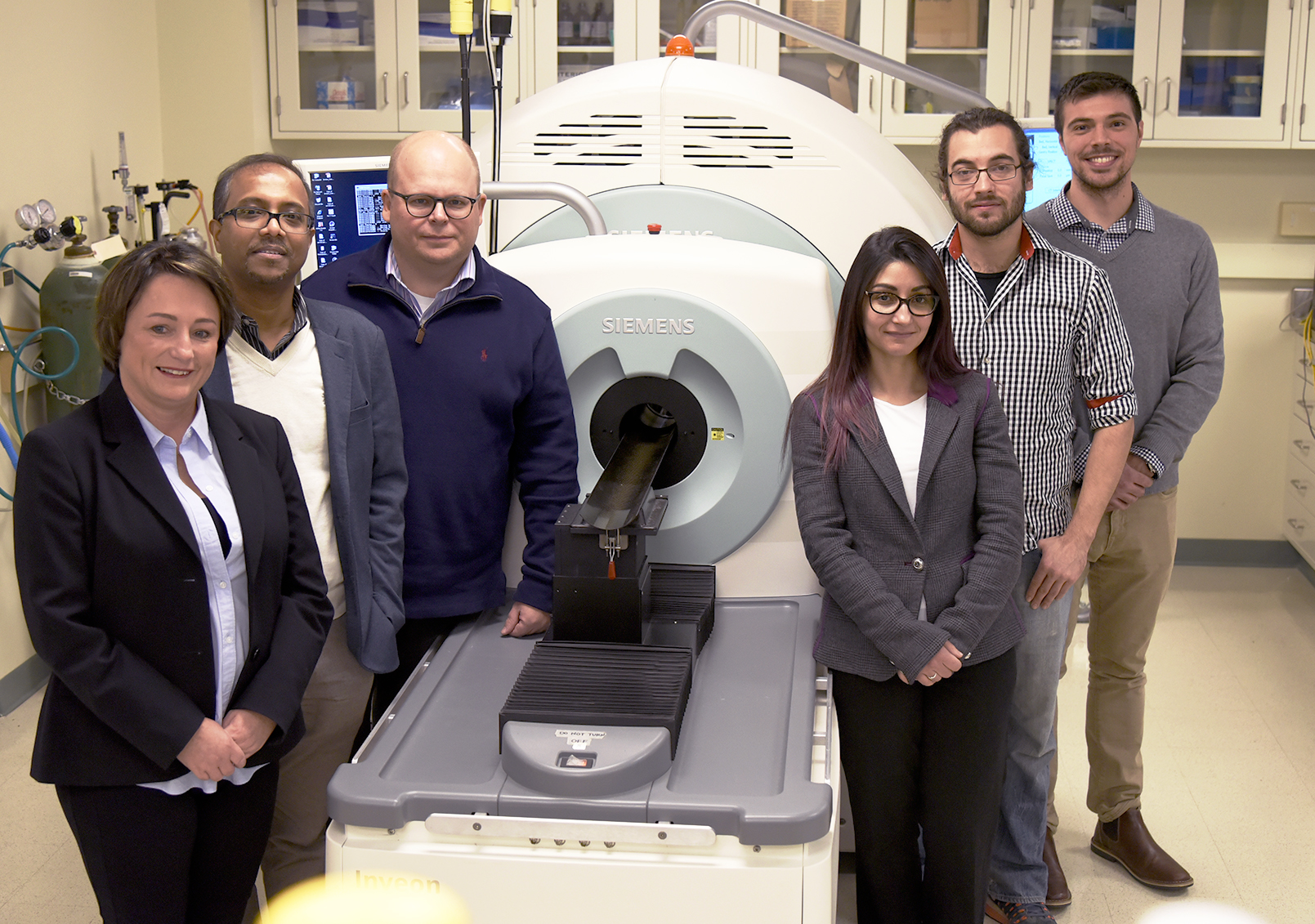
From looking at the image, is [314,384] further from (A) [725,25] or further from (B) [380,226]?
(A) [725,25]

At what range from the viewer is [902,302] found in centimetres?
157

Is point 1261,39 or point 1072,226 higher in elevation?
point 1261,39

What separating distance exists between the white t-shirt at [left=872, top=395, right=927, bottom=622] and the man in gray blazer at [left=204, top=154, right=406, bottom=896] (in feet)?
2.15

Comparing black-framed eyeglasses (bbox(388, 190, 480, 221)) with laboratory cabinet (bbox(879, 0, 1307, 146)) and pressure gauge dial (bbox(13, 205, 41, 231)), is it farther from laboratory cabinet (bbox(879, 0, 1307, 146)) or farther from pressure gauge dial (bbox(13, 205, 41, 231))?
laboratory cabinet (bbox(879, 0, 1307, 146))

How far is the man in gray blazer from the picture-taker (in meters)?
1.55

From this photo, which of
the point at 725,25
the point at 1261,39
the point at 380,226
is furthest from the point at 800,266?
the point at 1261,39

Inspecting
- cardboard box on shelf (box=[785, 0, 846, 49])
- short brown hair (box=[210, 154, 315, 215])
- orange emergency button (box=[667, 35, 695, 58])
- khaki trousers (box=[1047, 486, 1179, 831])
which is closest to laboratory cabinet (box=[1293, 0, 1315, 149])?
cardboard box on shelf (box=[785, 0, 846, 49])

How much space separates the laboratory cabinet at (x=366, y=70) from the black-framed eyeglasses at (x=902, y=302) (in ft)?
7.81

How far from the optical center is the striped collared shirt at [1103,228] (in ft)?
6.62

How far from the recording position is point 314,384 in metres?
1.58

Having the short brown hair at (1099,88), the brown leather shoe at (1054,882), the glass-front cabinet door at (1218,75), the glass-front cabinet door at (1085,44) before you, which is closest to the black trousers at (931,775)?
the brown leather shoe at (1054,882)

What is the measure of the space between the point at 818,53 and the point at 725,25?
0.31 meters

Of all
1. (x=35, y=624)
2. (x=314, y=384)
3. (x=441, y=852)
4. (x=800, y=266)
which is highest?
(x=800, y=266)

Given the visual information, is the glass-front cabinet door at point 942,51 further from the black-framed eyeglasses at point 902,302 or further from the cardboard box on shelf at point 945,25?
the black-framed eyeglasses at point 902,302
